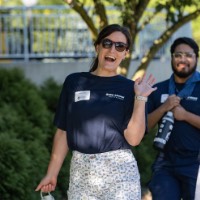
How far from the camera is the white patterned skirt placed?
12.3ft

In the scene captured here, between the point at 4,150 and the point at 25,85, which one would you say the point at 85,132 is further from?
the point at 25,85

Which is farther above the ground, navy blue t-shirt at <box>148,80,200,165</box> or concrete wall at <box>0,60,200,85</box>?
navy blue t-shirt at <box>148,80,200,165</box>

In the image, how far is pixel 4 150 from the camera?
22.2ft

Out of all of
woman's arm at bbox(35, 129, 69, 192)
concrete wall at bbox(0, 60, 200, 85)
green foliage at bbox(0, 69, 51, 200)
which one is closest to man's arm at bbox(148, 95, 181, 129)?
woman's arm at bbox(35, 129, 69, 192)

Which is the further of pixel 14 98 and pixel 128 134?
pixel 14 98

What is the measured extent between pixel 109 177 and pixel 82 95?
0.56 metres

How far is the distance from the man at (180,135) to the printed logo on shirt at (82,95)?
3.45 ft

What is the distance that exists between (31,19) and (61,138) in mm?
9285

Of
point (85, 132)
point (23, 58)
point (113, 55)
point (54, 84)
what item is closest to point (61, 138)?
point (85, 132)

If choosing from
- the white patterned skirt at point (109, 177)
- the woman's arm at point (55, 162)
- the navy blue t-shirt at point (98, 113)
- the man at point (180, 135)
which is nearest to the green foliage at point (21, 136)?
the man at point (180, 135)

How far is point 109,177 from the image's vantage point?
12.4 ft

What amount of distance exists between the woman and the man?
3.13ft

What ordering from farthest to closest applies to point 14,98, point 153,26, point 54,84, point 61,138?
point 153,26, point 54,84, point 14,98, point 61,138

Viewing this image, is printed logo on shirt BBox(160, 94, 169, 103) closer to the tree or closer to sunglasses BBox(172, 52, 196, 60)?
sunglasses BBox(172, 52, 196, 60)
